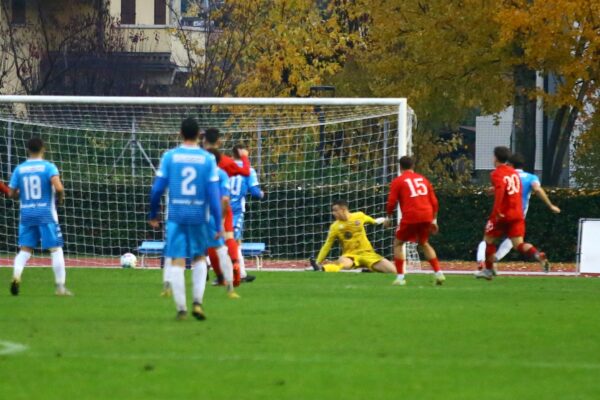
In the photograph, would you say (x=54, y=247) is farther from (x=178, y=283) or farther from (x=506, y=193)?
(x=506, y=193)

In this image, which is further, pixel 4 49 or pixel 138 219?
pixel 4 49

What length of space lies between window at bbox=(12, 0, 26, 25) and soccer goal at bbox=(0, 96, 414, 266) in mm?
19615

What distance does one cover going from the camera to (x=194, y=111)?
33.7 meters

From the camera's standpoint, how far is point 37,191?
17.5 metres

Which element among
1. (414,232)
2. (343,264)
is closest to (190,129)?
(414,232)

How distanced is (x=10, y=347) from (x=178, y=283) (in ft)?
8.18

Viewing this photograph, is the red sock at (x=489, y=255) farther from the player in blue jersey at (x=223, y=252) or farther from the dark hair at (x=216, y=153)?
the dark hair at (x=216, y=153)

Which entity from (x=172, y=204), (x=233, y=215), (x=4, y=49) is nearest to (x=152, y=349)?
(x=172, y=204)

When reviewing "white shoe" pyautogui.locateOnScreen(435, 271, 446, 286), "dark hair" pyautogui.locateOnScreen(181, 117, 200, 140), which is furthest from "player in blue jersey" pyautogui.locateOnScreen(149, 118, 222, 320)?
"white shoe" pyautogui.locateOnScreen(435, 271, 446, 286)

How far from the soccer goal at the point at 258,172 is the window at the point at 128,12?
24.6m

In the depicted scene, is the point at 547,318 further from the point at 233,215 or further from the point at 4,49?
the point at 4,49

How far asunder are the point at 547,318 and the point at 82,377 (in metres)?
6.30

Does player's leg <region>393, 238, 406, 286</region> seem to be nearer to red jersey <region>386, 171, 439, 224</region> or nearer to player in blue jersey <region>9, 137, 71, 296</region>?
red jersey <region>386, 171, 439, 224</region>

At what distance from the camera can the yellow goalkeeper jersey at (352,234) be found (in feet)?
81.4
